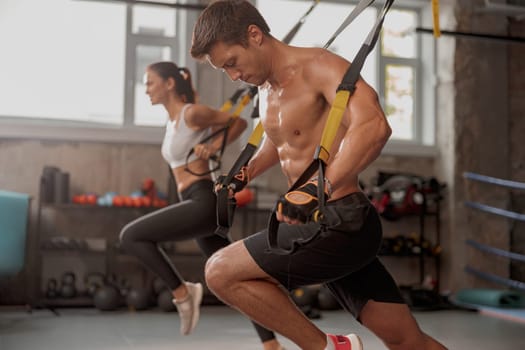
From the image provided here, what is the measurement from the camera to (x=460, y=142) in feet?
25.5

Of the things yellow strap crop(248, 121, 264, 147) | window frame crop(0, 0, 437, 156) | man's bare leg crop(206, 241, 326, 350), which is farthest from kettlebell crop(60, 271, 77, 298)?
man's bare leg crop(206, 241, 326, 350)

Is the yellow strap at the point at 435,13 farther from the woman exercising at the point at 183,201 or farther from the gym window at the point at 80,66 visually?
the gym window at the point at 80,66

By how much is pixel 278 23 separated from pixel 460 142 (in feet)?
7.99

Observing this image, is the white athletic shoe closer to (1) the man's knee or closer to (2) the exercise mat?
(1) the man's knee

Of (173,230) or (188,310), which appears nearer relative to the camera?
(173,230)

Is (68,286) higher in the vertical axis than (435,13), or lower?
lower

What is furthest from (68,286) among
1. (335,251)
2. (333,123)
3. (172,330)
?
(333,123)

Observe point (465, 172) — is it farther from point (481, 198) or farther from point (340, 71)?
point (340, 71)

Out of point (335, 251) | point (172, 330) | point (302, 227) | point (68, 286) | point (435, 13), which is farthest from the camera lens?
point (68, 286)

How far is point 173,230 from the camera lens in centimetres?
345

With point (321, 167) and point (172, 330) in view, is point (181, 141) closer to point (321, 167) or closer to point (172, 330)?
point (172, 330)

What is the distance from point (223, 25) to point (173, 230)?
160 centimetres

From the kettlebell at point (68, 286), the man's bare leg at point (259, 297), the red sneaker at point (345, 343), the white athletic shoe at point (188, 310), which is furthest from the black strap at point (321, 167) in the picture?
the kettlebell at point (68, 286)

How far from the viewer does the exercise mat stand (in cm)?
686
